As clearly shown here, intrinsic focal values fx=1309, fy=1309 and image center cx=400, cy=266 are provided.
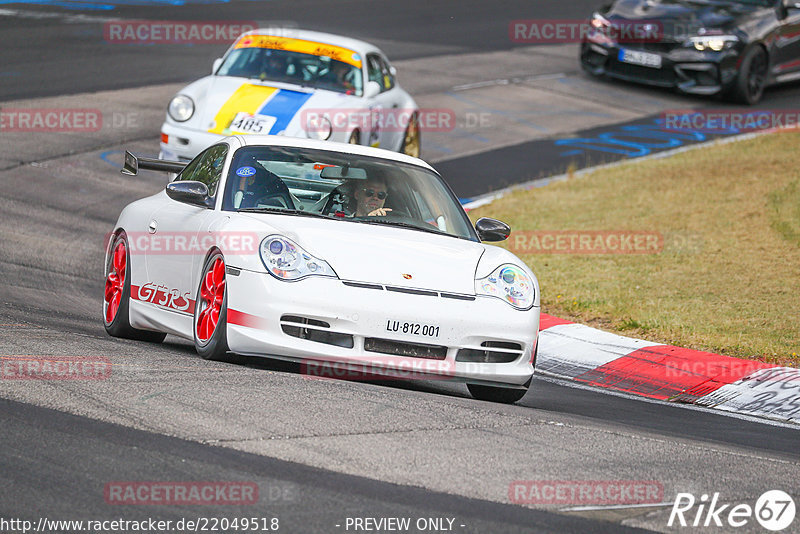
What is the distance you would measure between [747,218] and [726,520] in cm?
902

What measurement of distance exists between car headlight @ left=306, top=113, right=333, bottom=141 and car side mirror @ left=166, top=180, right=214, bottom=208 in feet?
18.6

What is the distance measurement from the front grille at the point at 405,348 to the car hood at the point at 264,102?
21.5ft

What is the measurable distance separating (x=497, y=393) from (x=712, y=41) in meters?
14.3

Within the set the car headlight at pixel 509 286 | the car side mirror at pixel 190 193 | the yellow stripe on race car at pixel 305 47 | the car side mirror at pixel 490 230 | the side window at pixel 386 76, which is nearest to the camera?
the car headlight at pixel 509 286

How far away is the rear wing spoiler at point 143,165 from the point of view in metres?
8.71

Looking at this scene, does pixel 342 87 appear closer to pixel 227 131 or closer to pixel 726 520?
pixel 227 131

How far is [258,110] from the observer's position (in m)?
13.5

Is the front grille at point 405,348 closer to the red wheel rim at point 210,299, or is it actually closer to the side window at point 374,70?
the red wheel rim at point 210,299

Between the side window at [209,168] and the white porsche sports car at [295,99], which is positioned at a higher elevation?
the side window at [209,168]

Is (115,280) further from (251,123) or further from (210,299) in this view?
(251,123)

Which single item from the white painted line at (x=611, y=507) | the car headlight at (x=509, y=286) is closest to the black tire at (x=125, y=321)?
the car headlight at (x=509, y=286)

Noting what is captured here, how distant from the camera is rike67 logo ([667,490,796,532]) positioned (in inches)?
195
